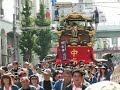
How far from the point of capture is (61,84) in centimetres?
781

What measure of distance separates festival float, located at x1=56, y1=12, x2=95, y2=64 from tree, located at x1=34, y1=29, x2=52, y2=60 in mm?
15131

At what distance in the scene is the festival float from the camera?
29.0m

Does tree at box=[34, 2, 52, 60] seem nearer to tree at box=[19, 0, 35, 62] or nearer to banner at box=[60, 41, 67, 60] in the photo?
tree at box=[19, 0, 35, 62]

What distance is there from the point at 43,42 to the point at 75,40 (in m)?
16.5

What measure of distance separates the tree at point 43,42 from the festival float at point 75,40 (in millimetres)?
15131

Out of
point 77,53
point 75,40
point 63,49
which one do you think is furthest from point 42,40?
point 63,49

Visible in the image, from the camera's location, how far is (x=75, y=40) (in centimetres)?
2967

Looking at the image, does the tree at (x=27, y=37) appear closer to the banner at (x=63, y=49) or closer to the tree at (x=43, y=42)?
the tree at (x=43, y=42)

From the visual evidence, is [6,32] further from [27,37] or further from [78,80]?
[78,80]

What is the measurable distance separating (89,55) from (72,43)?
1.30 m

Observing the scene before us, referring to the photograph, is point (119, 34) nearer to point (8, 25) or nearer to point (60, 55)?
point (8, 25)

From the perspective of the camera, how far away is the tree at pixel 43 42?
45844mm

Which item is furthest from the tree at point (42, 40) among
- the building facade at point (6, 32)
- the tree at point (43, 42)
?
the building facade at point (6, 32)

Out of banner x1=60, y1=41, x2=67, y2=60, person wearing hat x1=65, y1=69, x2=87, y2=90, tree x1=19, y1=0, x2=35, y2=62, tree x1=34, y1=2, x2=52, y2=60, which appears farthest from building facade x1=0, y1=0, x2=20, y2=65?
person wearing hat x1=65, y1=69, x2=87, y2=90
